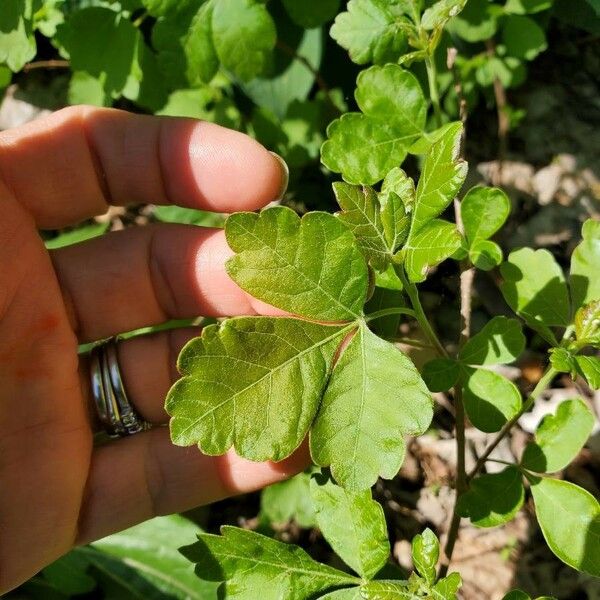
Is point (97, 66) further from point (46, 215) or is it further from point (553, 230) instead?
point (553, 230)

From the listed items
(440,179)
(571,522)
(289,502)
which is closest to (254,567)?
(571,522)

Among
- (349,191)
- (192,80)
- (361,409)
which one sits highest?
(192,80)

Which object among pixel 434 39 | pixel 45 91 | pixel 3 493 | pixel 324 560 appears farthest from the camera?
pixel 45 91

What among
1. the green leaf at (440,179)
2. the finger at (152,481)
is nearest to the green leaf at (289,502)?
the finger at (152,481)

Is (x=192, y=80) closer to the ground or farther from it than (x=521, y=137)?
farther from it

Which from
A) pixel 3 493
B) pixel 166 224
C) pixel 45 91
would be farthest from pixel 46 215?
pixel 45 91

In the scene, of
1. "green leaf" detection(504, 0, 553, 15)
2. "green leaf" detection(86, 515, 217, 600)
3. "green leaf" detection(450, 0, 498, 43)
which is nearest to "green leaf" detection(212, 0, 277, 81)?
"green leaf" detection(450, 0, 498, 43)

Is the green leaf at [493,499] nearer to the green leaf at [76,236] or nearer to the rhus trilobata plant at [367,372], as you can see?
the rhus trilobata plant at [367,372]
